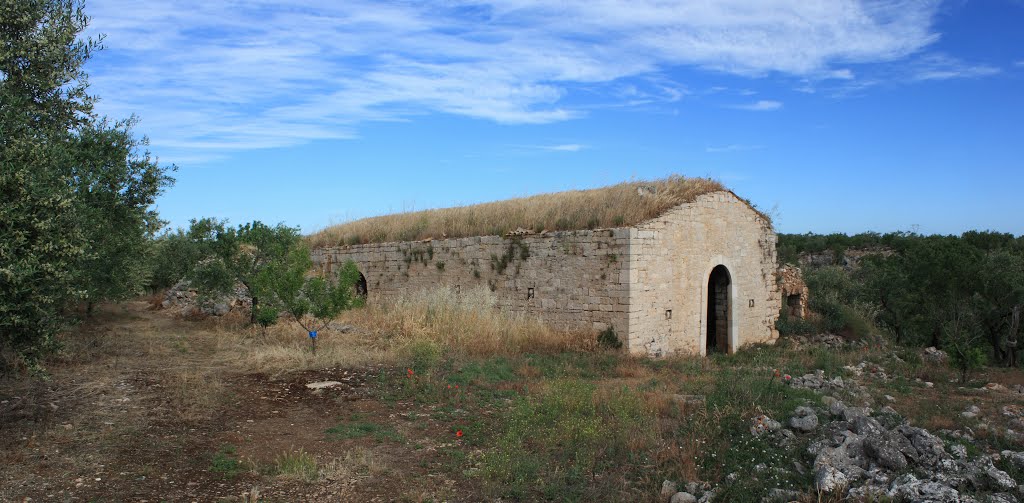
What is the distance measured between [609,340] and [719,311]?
4.41 m

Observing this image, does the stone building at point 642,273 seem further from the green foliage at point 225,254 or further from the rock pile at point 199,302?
the rock pile at point 199,302

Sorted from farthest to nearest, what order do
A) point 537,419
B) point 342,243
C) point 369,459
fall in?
point 342,243
point 537,419
point 369,459

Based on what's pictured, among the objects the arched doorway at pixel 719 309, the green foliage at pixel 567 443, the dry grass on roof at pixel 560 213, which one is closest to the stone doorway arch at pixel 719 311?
the arched doorway at pixel 719 309

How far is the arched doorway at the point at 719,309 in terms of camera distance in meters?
14.8

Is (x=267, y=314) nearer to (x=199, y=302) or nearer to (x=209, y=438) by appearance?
(x=209, y=438)

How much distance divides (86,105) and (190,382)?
175 inches

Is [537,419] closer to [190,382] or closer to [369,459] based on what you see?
[369,459]

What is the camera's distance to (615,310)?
12055 millimetres

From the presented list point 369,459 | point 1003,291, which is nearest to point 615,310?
point 369,459

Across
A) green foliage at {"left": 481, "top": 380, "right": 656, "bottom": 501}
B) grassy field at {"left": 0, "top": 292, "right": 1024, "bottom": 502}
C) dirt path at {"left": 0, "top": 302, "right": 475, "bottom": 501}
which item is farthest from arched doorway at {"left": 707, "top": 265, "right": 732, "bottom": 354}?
dirt path at {"left": 0, "top": 302, "right": 475, "bottom": 501}

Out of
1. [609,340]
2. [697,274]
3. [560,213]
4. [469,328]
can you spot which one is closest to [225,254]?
[469,328]

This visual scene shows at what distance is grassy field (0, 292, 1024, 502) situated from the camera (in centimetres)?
523

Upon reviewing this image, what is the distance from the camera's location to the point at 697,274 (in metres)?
13.6

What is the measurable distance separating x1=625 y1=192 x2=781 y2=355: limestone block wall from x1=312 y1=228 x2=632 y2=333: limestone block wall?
0.46 m
